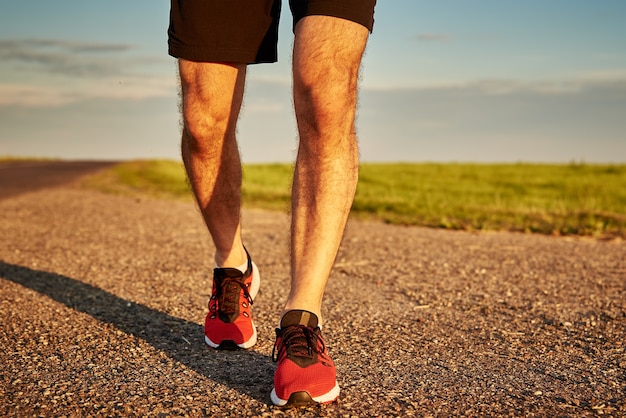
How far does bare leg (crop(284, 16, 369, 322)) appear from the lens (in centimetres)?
233

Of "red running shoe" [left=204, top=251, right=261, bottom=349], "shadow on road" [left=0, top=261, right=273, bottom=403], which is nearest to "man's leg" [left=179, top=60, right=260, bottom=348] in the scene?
"red running shoe" [left=204, top=251, right=261, bottom=349]

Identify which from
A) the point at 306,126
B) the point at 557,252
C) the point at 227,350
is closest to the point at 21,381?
the point at 227,350

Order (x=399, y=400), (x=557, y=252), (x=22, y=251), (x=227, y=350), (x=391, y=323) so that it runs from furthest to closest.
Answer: (x=557, y=252), (x=22, y=251), (x=391, y=323), (x=227, y=350), (x=399, y=400)

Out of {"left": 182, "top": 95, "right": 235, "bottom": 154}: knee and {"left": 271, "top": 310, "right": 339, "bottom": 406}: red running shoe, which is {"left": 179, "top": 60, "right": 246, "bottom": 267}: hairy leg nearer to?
{"left": 182, "top": 95, "right": 235, "bottom": 154}: knee

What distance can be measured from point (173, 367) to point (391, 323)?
3.85 ft

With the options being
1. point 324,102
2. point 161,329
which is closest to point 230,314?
point 161,329

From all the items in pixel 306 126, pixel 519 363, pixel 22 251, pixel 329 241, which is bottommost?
pixel 22 251

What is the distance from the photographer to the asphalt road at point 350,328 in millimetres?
2236

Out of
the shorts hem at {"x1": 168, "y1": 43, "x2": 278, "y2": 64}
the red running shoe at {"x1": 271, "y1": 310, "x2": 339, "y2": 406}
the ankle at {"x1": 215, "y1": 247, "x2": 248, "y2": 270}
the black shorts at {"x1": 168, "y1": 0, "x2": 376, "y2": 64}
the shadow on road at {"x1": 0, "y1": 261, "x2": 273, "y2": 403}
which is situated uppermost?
the black shorts at {"x1": 168, "y1": 0, "x2": 376, "y2": 64}

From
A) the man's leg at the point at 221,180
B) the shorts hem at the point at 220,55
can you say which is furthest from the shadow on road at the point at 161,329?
the shorts hem at the point at 220,55

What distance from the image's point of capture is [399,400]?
2.21m

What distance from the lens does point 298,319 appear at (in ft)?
7.66

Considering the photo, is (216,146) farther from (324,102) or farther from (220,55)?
(324,102)

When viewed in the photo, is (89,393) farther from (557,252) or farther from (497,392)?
(557,252)
